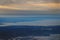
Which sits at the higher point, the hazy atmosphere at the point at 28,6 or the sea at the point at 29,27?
the hazy atmosphere at the point at 28,6

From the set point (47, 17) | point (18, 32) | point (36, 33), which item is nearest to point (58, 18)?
point (47, 17)

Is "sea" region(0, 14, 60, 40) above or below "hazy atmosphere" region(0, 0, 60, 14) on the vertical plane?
below

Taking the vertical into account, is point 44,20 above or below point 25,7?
below

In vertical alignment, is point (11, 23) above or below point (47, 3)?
below

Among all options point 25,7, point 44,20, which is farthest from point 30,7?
point 44,20

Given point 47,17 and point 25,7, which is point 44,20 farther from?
point 25,7

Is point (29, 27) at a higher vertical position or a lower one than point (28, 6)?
lower

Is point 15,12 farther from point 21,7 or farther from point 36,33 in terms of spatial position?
point 36,33
